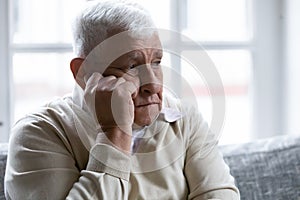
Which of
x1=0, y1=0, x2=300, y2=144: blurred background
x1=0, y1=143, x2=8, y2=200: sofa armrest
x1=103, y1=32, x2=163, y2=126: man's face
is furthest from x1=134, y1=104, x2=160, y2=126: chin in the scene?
x1=0, y1=0, x2=300, y2=144: blurred background

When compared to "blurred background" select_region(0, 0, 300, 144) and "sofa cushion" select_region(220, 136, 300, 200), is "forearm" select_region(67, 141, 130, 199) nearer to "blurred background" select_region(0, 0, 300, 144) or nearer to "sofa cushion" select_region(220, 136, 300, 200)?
"sofa cushion" select_region(220, 136, 300, 200)

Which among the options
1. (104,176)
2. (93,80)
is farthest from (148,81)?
(104,176)

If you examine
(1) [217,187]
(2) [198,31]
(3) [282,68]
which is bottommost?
(1) [217,187]

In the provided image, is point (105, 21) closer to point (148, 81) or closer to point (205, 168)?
point (148, 81)

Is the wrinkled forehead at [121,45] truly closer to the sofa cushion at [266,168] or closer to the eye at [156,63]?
the eye at [156,63]

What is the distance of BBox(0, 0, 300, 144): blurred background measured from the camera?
2.07 metres

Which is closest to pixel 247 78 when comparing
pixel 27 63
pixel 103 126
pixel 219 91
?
pixel 219 91

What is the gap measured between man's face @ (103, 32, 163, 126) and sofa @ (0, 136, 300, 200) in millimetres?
447

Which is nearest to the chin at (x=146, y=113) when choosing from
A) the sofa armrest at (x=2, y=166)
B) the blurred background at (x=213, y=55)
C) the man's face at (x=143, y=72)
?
the man's face at (x=143, y=72)

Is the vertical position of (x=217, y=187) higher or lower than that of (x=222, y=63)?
lower

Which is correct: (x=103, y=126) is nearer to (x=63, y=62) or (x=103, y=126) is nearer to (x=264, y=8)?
(x=63, y=62)

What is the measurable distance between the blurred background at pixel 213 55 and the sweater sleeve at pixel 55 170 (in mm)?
692

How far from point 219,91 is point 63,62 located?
68 cm

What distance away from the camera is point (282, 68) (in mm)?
2346
